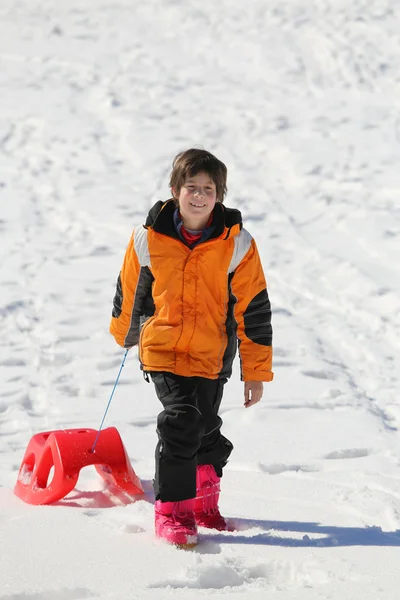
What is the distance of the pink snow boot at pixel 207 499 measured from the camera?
330 cm

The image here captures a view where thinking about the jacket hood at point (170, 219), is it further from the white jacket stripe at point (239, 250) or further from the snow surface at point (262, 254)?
the snow surface at point (262, 254)

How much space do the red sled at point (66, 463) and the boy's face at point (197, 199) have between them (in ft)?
3.50

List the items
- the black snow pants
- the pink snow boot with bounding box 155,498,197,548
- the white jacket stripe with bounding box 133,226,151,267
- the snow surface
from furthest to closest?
the white jacket stripe with bounding box 133,226,151,267 → the black snow pants → the pink snow boot with bounding box 155,498,197,548 → the snow surface

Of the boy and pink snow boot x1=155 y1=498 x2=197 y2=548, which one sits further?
the boy

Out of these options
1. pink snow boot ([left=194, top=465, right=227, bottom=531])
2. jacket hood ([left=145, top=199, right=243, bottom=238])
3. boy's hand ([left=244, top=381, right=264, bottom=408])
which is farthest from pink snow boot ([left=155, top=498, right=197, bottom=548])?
jacket hood ([left=145, top=199, right=243, bottom=238])

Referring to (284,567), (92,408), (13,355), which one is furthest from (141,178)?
(284,567)

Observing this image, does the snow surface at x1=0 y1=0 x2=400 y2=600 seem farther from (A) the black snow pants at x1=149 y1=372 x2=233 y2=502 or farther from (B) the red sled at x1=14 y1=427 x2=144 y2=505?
(A) the black snow pants at x1=149 y1=372 x2=233 y2=502

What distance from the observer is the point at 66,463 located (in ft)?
11.4

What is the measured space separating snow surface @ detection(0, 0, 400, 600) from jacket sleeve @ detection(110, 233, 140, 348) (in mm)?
704

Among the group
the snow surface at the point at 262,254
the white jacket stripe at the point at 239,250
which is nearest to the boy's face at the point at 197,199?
the white jacket stripe at the point at 239,250

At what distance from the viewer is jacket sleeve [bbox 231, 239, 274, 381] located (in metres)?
3.24

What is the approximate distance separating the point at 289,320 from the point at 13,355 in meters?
2.01

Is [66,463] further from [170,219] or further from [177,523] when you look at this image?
[170,219]

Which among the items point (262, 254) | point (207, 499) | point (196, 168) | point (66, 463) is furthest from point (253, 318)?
point (262, 254)
